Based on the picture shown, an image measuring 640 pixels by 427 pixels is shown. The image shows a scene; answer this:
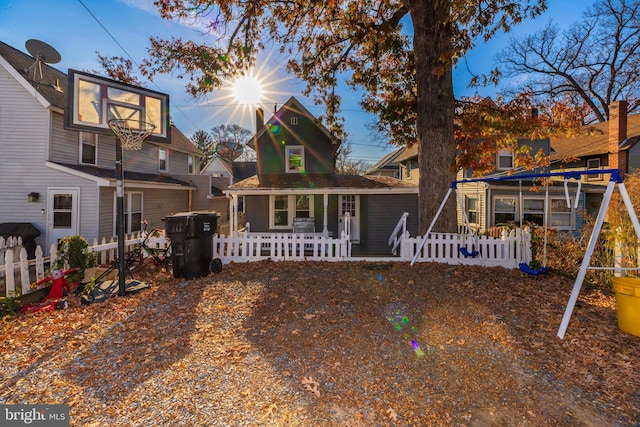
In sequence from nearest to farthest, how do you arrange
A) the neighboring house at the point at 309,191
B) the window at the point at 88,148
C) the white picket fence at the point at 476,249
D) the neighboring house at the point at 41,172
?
the white picket fence at the point at 476,249
the neighboring house at the point at 41,172
the neighboring house at the point at 309,191
the window at the point at 88,148

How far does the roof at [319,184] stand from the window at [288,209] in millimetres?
770

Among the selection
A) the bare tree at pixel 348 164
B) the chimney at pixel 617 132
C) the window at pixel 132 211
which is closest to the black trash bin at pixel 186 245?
the window at pixel 132 211

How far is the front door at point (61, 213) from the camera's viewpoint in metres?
Answer: 10.4

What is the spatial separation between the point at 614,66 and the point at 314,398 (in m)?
30.9

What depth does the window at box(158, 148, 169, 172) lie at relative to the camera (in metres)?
15.9

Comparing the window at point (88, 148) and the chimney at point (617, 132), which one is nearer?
the window at point (88, 148)

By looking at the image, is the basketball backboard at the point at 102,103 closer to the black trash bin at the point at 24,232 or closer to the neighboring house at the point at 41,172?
the neighboring house at the point at 41,172

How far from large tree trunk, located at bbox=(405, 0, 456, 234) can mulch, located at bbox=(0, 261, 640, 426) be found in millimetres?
2804

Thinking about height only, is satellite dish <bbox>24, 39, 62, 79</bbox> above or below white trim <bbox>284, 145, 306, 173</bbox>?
above

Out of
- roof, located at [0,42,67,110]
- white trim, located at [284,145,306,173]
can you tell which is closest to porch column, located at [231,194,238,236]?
white trim, located at [284,145,306,173]

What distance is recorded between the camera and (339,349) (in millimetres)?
3584

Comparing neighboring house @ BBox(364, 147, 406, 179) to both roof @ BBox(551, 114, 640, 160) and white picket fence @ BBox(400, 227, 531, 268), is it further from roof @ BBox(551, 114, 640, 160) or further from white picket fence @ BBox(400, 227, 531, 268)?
white picket fence @ BBox(400, 227, 531, 268)

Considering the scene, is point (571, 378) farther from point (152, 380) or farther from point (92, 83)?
point (92, 83)

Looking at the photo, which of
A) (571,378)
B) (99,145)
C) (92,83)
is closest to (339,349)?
(571,378)
